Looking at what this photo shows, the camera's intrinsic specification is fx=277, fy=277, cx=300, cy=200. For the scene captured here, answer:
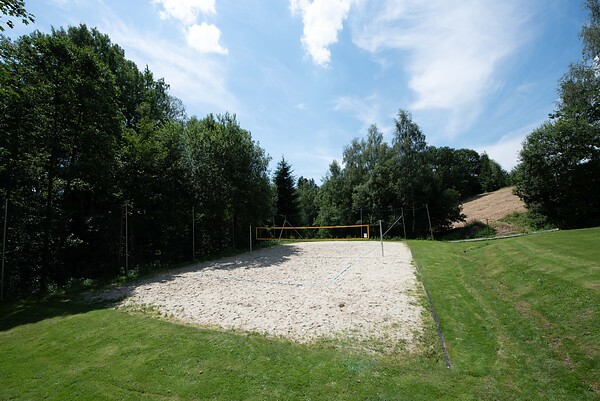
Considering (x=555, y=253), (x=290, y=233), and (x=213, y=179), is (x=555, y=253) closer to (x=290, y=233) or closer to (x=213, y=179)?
(x=213, y=179)

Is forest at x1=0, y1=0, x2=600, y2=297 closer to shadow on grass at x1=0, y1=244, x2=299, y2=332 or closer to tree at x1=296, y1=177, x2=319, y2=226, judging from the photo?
shadow on grass at x1=0, y1=244, x2=299, y2=332

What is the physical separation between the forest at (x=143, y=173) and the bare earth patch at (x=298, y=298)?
3.07 metres

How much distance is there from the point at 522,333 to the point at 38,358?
24.3 ft

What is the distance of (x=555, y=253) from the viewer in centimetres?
744

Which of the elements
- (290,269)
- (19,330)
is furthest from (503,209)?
(19,330)

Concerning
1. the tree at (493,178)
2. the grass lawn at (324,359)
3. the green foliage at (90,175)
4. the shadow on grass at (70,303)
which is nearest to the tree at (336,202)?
the green foliage at (90,175)

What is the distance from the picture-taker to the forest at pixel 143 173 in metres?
8.96

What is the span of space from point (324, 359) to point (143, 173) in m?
12.0

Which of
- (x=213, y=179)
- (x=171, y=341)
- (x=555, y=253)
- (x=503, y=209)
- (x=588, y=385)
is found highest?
(x=213, y=179)

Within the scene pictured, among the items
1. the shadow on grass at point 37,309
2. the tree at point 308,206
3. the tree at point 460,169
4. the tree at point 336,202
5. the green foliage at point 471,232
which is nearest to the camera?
the shadow on grass at point 37,309

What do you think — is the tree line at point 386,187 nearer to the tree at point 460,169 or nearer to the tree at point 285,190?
the tree at point 285,190

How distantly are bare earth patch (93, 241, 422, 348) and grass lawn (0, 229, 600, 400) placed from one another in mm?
518

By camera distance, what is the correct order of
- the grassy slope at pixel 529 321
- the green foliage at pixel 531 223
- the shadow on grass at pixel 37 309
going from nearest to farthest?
1. the grassy slope at pixel 529 321
2. the shadow on grass at pixel 37 309
3. the green foliage at pixel 531 223

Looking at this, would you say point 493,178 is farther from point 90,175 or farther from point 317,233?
point 90,175
